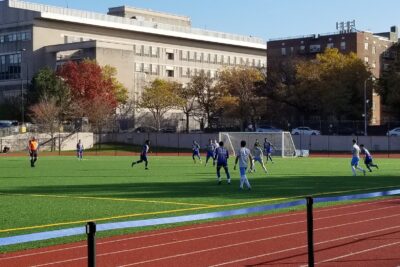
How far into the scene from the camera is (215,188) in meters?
25.8

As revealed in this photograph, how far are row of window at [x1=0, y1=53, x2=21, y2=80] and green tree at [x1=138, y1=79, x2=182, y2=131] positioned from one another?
834 inches

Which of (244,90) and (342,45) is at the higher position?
(342,45)

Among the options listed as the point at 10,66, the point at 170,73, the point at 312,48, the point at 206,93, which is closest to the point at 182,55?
the point at 170,73

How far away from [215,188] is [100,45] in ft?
253

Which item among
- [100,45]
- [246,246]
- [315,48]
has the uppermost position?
[315,48]

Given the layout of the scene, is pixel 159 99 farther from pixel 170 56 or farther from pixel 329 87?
pixel 170 56

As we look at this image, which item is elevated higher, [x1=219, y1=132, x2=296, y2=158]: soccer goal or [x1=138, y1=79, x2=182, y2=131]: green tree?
Answer: [x1=138, y1=79, x2=182, y2=131]: green tree

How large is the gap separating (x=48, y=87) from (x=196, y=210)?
245ft

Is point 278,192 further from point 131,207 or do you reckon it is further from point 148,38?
point 148,38

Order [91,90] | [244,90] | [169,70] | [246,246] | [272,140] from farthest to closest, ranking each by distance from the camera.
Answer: [169,70] → [244,90] → [91,90] → [272,140] → [246,246]

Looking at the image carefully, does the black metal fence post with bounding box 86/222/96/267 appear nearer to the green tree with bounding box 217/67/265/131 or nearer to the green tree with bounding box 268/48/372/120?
the green tree with bounding box 268/48/372/120

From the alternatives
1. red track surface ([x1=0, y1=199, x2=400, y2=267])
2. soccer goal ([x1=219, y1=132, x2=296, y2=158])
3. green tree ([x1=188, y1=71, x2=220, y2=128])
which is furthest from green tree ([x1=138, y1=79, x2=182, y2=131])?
red track surface ([x1=0, y1=199, x2=400, y2=267])

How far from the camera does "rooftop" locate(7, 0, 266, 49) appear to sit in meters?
107

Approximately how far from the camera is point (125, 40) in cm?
11325
